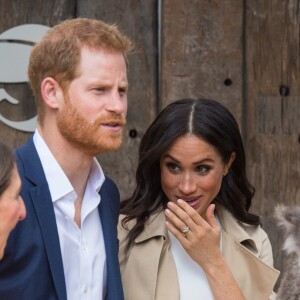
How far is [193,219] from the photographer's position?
10.1ft

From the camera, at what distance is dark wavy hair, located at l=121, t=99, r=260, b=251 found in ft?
10.8

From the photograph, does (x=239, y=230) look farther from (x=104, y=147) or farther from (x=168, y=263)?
(x=104, y=147)

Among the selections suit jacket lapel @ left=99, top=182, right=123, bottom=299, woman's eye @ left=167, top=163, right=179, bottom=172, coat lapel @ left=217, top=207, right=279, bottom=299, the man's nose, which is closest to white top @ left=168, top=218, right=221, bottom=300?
coat lapel @ left=217, top=207, right=279, bottom=299

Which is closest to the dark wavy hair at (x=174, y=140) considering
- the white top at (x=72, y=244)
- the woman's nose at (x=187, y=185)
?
the woman's nose at (x=187, y=185)

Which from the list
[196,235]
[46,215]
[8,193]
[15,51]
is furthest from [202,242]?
[15,51]

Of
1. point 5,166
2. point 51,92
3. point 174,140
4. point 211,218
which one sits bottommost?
point 211,218

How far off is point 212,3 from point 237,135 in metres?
1.10

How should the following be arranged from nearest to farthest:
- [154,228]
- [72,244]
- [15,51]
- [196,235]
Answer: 1. [72,244]
2. [196,235]
3. [154,228]
4. [15,51]

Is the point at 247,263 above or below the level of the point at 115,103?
below

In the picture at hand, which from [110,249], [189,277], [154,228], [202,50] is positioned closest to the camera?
[110,249]

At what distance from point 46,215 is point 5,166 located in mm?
506

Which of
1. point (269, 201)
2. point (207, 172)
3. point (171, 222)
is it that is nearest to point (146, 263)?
point (171, 222)

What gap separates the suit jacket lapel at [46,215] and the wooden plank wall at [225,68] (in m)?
1.60

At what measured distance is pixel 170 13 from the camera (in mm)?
4281
